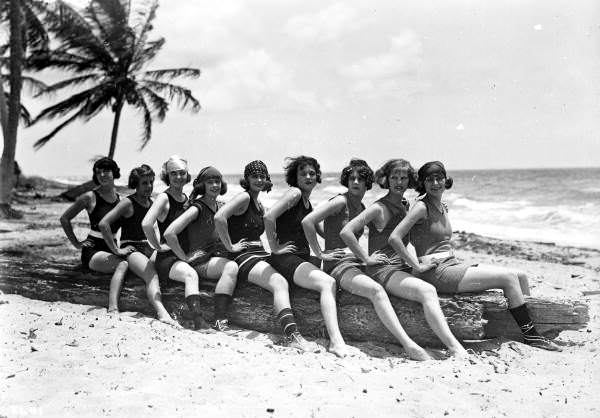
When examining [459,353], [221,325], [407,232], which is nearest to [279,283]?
[221,325]

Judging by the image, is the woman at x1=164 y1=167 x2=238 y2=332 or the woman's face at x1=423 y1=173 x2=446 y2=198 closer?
the woman's face at x1=423 y1=173 x2=446 y2=198

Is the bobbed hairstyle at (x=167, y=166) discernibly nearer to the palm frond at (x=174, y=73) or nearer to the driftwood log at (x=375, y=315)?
the driftwood log at (x=375, y=315)

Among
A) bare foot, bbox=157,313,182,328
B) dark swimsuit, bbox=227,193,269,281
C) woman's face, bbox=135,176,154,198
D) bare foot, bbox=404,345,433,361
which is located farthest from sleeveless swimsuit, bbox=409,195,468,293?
woman's face, bbox=135,176,154,198

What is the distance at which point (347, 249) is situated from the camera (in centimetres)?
460

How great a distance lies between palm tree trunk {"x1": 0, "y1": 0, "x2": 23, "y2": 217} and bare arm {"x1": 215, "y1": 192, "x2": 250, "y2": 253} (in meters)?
8.53

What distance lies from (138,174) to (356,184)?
6.93 feet

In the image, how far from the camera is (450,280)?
13.9 ft

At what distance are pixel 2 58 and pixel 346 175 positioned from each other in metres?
15.9

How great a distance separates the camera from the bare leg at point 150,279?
468 centimetres

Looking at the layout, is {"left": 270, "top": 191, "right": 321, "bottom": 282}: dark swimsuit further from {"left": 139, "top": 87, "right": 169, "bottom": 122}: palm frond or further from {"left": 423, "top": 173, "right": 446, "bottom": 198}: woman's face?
{"left": 139, "top": 87, "right": 169, "bottom": 122}: palm frond

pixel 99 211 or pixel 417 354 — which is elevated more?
pixel 99 211

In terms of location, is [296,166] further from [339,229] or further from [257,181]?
[339,229]

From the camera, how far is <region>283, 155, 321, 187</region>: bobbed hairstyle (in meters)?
4.57

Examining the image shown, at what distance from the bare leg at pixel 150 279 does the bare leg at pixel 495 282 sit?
237 cm
